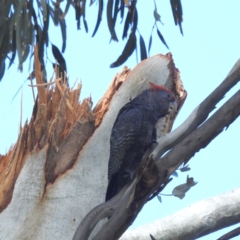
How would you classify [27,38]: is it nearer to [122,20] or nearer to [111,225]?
[122,20]

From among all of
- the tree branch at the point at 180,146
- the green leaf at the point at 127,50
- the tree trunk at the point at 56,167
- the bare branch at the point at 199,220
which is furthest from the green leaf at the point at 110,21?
the tree branch at the point at 180,146

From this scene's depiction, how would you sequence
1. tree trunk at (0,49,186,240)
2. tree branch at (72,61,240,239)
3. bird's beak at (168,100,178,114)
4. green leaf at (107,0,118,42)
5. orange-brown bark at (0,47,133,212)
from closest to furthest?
tree branch at (72,61,240,239), tree trunk at (0,49,186,240), orange-brown bark at (0,47,133,212), bird's beak at (168,100,178,114), green leaf at (107,0,118,42)

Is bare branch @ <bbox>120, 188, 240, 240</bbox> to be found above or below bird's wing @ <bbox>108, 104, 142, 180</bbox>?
below

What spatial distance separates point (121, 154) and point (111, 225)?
2.98ft

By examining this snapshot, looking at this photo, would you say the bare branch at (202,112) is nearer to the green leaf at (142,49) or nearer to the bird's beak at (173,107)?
the bird's beak at (173,107)

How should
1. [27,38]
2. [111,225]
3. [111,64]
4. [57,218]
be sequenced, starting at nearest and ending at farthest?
[111,225] → [57,218] → [111,64] → [27,38]

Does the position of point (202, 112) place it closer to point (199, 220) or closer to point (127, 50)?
point (199, 220)

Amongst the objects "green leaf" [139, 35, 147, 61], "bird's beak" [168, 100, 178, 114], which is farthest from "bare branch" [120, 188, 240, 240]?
"green leaf" [139, 35, 147, 61]

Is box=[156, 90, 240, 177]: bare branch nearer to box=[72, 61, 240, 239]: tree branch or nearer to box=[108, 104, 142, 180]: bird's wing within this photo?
box=[72, 61, 240, 239]: tree branch

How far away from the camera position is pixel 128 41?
3.23m

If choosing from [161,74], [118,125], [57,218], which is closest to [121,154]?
[118,125]

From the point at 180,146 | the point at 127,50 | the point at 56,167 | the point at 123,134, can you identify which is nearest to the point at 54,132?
the point at 56,167

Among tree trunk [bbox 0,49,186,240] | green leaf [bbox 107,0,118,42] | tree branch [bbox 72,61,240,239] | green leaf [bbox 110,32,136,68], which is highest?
green leaf [bbox 107,0,118,42]

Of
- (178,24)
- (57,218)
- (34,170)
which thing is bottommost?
(57,218)
